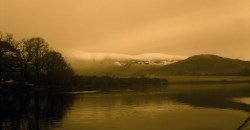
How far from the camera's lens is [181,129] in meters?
39.1

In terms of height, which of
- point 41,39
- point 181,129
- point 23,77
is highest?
point 41,39

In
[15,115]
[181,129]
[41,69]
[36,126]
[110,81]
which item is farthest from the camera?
→ [110,81]

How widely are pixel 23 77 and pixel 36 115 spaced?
5799cm

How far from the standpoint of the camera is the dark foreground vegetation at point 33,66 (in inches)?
4016

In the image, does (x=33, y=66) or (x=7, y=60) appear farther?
(x=33, y=66)

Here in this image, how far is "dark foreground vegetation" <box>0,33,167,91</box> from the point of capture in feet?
335

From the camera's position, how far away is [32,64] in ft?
382

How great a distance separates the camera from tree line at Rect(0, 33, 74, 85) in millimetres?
101938

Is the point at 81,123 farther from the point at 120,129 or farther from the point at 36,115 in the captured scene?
the point at 36,115

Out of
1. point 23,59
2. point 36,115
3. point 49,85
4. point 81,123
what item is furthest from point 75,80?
point 81,123

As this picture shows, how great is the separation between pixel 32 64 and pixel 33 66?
0.62 meters

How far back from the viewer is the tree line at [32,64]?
101938 millimetres

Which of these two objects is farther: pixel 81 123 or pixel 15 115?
pixel 15 115

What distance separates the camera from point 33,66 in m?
116
